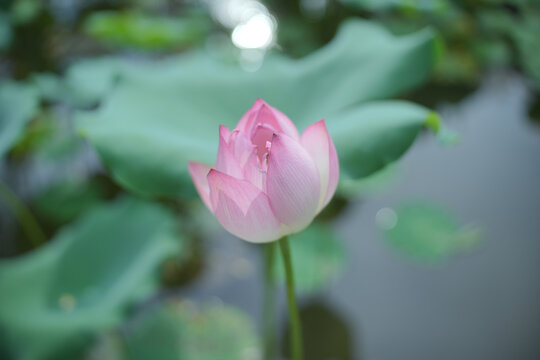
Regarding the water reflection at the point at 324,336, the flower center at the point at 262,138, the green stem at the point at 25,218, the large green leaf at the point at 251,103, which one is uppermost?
the green stem at the point at 25,218

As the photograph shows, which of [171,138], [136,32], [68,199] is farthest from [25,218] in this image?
[171,138]

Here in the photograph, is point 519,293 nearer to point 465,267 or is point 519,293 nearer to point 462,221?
point 465,267

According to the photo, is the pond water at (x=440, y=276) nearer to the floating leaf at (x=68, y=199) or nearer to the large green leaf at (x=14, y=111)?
the floating leaf at (x=68, y=199)

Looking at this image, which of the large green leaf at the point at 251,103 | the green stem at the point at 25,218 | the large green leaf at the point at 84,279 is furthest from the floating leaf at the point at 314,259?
the green stem at the point at 25,218

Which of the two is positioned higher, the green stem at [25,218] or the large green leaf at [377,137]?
the green stem at [25,218]

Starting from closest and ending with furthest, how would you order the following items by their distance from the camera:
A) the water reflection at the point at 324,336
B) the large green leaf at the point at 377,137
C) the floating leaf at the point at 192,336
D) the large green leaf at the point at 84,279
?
1. the large green leaf at the point at 377,137
2. the large green leaf at the point at 84,279
3. the floating leaf at the point at 192,336
4. the water reflection at the point at 324,336

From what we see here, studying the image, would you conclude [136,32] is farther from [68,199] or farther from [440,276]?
[440,276]

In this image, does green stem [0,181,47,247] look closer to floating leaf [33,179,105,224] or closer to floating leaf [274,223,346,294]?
floating leaf [33,179,105,224]

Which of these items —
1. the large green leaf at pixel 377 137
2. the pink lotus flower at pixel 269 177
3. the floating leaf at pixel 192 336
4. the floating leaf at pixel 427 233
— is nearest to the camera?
the pink lotus flower at pixel 269 177
